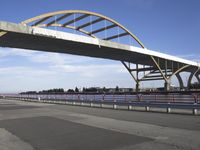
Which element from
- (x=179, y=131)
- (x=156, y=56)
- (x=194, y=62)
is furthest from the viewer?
(x=194, y=62)

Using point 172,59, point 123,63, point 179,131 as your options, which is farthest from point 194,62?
point 179,131

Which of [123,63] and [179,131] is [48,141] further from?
[123,63]

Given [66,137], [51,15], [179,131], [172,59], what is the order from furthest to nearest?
1. [172,59]
2. [51,15]
3. [179,131]
4. [66,137]

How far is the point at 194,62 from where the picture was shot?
336 feet

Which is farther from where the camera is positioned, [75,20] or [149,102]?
[75,20]

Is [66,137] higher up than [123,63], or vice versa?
[123,63]

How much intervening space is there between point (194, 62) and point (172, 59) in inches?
715

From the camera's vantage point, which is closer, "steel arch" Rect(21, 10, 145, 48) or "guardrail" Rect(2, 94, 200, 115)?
"guardrail" Rect(2, 94, 200, 115)

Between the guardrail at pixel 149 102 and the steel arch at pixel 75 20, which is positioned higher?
the steel arch at pixel 75 20

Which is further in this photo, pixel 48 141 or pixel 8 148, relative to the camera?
pixel 48 141

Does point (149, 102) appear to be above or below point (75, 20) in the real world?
below

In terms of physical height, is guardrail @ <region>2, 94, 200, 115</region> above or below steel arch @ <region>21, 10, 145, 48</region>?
below

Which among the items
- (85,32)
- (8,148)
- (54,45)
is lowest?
(8,148)

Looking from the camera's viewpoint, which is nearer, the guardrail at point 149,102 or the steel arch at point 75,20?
the guardrail at point 149,102
